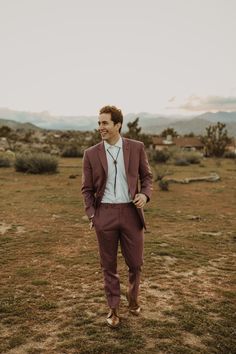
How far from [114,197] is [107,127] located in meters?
0.70

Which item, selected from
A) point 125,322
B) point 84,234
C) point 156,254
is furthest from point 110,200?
point 84,234

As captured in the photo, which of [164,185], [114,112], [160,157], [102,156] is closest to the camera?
[114,112]

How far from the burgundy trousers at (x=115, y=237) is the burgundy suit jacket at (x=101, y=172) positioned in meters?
0.09

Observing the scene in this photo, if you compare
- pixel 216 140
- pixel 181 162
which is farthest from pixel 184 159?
pixel 216 140

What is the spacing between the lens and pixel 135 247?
4.11 meters

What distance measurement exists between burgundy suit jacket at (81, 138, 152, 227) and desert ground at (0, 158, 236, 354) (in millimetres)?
1153

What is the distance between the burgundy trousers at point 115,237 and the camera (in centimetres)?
399

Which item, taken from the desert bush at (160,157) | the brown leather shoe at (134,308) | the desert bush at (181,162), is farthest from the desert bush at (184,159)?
the brown leather shoe at (134,308)

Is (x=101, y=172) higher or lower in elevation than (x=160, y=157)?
higher

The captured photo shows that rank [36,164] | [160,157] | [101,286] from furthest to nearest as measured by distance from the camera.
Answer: [160,157] → [36,164] → [101,286]

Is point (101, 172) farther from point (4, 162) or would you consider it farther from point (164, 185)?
point (4, 162)

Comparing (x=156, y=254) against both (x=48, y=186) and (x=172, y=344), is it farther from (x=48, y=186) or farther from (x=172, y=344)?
(x=48, y=186)

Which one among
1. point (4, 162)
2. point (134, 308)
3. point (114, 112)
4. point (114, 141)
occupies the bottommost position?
point (134, 308)

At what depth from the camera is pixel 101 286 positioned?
5.29 m
